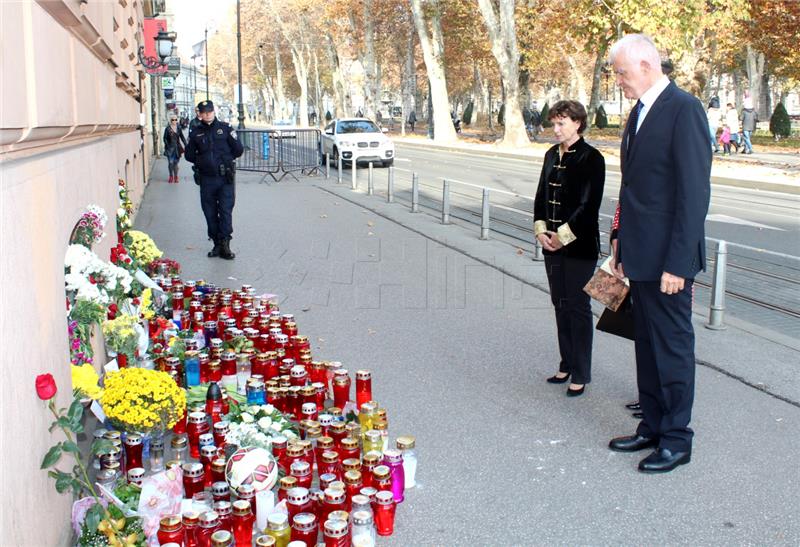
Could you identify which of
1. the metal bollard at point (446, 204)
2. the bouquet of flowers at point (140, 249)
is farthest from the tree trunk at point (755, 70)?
the bouquet of flowers at point (140, 249)

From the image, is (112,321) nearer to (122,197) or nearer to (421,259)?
(122,197)

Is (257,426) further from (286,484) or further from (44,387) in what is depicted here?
(44,387)

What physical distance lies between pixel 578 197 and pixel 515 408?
1.42m

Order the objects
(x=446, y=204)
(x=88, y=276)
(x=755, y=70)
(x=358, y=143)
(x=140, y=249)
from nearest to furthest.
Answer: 1. (x=88, y=276)
2. (x=140, y=249)
3. (x=446, y=204)
4. (x=358, y=143)
5. (x=755, y=70)

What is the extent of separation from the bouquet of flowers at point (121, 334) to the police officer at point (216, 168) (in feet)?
18.3

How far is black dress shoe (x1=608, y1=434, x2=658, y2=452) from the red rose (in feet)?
10.0

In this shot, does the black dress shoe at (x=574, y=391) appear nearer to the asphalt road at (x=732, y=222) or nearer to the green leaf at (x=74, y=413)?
the asphalt road at (x=732, y=222)

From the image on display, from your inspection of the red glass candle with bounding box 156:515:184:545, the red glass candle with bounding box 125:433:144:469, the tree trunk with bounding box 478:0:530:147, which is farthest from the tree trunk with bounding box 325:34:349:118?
the red glass candle with bounding box 156:515:184:545

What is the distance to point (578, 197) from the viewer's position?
18.2 feet

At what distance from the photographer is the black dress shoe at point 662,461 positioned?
4551 mm

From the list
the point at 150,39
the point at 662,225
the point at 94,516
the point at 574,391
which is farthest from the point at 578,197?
the point at 150,39

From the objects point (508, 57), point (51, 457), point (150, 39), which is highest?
point (508, 57)

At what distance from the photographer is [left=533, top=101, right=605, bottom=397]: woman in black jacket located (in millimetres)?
5508

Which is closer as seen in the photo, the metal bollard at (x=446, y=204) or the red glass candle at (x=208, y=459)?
the red glass candle at (x=208, y=459)
